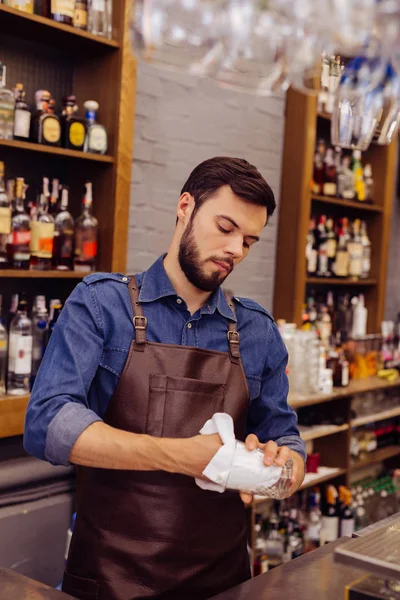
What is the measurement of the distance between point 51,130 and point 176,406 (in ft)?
4.37

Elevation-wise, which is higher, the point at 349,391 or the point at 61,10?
the point at 61,10

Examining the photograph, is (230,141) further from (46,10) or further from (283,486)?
(283,486)

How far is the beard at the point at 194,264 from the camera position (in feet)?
5.67

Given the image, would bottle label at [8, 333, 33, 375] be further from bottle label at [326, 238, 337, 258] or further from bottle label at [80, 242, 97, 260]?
bottle label at [326, 238, 337, 258]

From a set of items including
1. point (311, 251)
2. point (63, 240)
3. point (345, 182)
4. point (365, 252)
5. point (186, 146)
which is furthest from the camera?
point (365, 252)

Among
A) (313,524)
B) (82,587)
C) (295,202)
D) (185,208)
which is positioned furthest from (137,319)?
(313,524)

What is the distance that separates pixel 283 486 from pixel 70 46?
6.37 feet

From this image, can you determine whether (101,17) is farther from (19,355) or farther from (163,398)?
(163,398)

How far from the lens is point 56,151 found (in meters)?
2.52

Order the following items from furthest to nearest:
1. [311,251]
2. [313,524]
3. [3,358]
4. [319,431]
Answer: [311,251] → [313,524] → [319,431] → [3,358]

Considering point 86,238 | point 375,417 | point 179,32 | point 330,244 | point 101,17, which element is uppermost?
point 101,17

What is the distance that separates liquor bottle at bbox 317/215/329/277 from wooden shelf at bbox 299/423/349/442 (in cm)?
88

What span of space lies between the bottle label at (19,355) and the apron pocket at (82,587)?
94 cm

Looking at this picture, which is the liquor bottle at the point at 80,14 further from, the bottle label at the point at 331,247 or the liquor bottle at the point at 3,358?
the bottle label at the point at 331,247
